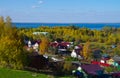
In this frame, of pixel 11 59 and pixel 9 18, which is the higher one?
pixel 9 18

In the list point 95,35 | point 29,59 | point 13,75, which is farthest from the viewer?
point 95,35

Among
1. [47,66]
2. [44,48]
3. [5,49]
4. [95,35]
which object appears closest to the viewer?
[5,49]

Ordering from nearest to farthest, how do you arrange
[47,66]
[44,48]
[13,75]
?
[13,75] → [47,66] → [44,48]

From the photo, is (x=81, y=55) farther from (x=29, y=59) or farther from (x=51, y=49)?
(x=29, y=59)

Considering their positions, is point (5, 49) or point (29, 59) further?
point (29, 59)

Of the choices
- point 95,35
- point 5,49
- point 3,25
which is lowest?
point 95,35

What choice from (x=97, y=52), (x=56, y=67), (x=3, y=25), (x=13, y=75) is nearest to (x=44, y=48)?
(x=97, y=52)

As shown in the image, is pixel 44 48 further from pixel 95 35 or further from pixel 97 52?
pixel 95 35

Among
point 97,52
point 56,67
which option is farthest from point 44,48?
point 56,67

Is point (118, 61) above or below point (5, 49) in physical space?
below
